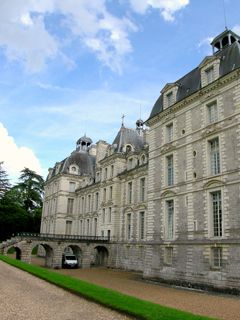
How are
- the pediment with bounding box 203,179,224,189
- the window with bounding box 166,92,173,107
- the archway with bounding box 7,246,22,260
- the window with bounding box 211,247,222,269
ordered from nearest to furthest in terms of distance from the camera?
the window with bounding box 211,247,222,269 < the pediment with bounding box 203,179,224,189 < the window with bounding box 166,92,173,107 < the archway with bounding box 7,246,22,260

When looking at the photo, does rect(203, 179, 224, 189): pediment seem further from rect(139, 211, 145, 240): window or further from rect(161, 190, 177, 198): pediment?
rect(139, 211, 145, 240): window

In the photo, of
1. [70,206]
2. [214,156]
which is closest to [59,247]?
[70,206]

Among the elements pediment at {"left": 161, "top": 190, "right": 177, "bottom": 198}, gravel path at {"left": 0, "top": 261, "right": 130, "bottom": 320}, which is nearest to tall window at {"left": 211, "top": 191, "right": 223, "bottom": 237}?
pediment at {"left": 161, "top": 190, "right": 177, "bottom": 198}

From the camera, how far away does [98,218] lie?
1415 inches

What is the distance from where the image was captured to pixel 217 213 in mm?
16516

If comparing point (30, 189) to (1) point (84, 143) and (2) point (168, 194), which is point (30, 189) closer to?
(1) point (84, 143)

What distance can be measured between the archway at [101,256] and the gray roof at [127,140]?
34.2 ft

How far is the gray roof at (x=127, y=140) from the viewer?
35688mm

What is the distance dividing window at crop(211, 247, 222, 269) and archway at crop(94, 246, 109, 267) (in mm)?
17877

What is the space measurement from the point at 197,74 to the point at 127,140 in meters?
16.8

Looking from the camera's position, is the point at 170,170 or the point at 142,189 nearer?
the point at 170,170

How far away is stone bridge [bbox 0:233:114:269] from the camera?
97.6 ft

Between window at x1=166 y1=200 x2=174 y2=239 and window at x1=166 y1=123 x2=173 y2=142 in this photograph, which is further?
window at x1=166 y1=123 x2=173 y2=142

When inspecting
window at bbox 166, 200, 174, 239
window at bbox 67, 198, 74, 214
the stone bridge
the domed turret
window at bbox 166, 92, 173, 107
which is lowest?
the stone bridge
